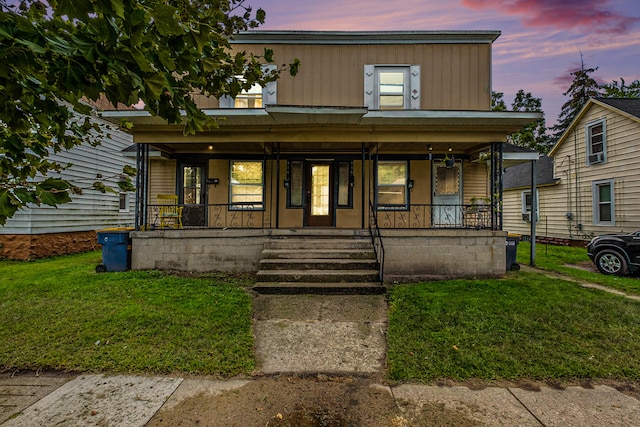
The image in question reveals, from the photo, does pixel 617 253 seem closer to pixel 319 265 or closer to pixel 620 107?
pixel 620 107

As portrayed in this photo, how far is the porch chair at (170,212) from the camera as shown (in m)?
8.44

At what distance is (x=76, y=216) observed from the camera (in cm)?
1152

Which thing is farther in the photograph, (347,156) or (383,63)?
(347,156)

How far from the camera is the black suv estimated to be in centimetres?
774

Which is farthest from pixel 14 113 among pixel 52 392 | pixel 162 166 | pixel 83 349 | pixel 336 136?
pixel 162 166

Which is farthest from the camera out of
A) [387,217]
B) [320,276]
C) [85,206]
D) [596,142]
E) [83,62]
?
[596,142]

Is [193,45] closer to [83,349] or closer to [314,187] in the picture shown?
[83,349]

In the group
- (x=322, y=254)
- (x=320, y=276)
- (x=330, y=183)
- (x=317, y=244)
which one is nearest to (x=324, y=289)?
(x=320, y=276)

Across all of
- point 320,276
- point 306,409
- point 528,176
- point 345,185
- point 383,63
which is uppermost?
point 383,63

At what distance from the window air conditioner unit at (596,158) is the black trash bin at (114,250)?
54.7 ft

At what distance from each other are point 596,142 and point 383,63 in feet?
33.0

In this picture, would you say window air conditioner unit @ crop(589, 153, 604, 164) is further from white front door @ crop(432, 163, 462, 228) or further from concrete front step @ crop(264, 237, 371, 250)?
concrete front step @ crop(264, 237, 371, 250)

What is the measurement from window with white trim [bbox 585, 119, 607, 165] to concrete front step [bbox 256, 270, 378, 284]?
12.1 m

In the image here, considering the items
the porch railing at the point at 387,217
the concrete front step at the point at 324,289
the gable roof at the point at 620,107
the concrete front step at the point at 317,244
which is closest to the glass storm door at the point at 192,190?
the porch railing at the point at 387,217
